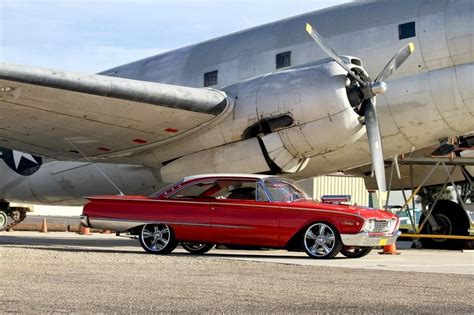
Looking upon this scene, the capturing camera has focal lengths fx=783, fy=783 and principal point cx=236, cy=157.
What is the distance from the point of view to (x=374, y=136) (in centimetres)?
1499

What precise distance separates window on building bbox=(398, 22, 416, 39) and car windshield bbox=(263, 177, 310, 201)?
470 cm

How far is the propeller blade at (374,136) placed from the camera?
15.0 meters

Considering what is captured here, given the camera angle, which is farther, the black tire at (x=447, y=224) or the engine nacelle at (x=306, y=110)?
the black tire at (x=447, y=224)

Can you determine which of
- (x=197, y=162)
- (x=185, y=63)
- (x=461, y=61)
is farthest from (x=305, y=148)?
(x=185, y=63)

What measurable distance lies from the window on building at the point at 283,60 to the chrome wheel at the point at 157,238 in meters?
5.80

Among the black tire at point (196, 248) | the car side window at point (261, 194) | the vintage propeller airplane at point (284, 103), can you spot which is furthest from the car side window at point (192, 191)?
the vintage propeller airplane at point (284, 103)

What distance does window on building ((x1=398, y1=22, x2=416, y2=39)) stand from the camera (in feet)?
52.5

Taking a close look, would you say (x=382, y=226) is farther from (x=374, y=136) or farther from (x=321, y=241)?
(x=374, y=136)

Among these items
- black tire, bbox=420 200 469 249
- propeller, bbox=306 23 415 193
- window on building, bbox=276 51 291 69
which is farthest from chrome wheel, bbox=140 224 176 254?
black tire, bbox=420 200 469 249

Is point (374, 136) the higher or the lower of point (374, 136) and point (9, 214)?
the higher

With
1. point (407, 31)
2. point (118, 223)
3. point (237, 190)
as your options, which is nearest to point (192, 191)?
point (237, 190)

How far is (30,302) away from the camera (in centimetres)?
658

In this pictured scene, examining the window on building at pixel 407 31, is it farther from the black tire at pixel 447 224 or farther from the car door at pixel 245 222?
the black tire at pixel 447 224

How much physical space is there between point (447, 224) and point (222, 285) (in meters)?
13.0
